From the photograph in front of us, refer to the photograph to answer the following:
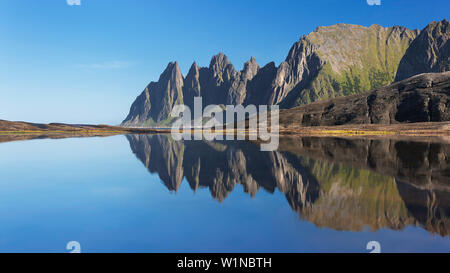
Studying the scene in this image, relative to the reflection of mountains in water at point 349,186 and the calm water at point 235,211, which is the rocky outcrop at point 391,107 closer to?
the reflection of mountains in water at point 349,186

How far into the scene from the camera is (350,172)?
2286cm

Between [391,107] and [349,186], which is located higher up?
[391,107]

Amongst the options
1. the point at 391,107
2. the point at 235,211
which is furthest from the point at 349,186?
the point at 391,107

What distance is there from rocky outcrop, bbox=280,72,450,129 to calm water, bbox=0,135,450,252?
346 ft

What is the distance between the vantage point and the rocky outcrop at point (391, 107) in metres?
110

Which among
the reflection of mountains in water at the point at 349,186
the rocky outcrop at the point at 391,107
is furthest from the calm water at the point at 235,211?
the rocky outcrop at the point at 391,107

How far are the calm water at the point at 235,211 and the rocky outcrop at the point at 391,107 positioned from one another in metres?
105

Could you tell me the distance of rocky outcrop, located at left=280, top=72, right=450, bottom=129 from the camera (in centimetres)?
11011

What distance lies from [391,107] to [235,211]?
132 meters

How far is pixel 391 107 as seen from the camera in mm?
122375

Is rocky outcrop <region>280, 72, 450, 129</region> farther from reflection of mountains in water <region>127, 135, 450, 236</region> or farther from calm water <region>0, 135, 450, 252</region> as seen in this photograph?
calm water <region>0, 135, 450, 252</region>

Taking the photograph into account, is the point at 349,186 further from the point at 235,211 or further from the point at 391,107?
the point at 391,107
